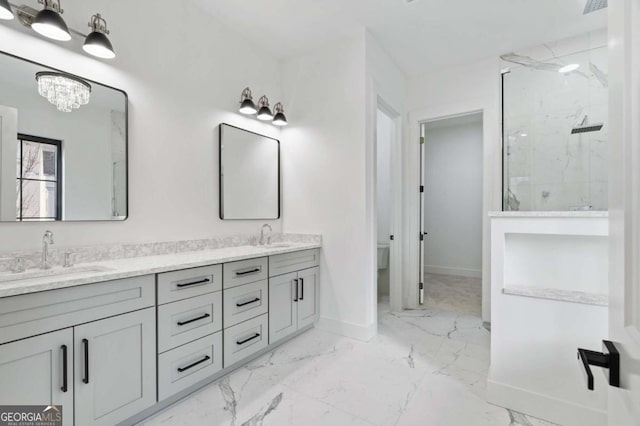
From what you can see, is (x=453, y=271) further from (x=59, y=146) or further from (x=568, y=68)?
(x=59, y=146)

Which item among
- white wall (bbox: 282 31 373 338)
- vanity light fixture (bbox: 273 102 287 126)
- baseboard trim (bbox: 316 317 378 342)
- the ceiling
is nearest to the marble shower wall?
the ceiling

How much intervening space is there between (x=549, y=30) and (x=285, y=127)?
9.42 feet

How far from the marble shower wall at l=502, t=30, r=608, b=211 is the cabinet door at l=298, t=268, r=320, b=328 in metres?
2.23

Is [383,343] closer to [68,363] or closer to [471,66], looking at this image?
[68,363]

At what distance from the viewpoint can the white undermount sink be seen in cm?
146

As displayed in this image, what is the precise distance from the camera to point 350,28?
2.87 meters

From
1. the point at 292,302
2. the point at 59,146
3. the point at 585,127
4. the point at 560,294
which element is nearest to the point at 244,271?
the point at 292,302

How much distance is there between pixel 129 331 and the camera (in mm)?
1602

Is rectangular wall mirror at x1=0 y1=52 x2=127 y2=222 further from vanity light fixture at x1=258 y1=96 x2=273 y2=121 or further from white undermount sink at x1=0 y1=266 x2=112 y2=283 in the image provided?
vanity light fixture at x1=258 y1=96 x2=273 y2=121

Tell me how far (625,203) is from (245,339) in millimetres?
2318

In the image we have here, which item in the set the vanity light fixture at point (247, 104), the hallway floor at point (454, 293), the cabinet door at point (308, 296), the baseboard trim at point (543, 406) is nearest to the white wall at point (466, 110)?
the hallway floor at point (454, 293)

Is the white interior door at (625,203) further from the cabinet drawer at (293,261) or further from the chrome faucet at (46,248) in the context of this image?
the chrome faucet at (46,248)

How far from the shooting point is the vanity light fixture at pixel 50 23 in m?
1.54

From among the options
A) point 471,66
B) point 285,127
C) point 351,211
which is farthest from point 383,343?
point 471,66
